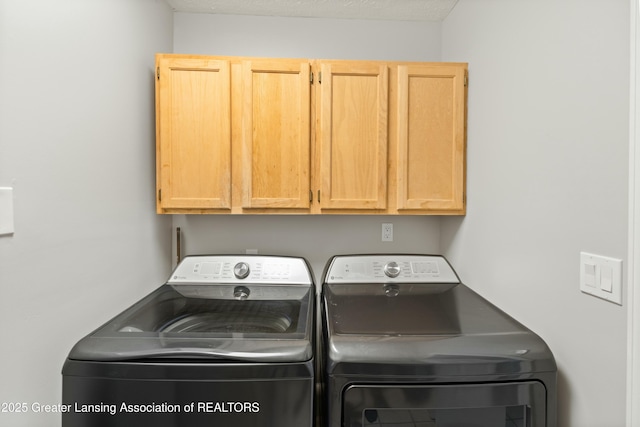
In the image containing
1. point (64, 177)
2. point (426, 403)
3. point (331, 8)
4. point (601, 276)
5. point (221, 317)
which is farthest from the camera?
point (331, 8)

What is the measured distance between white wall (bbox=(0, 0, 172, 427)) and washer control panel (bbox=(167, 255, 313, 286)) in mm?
230

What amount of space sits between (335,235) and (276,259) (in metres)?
0.46

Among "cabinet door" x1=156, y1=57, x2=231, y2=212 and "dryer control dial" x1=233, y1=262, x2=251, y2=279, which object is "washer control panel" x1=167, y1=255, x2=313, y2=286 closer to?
"dryer control dial" x1=233, y1=262, x2=251, y2=279

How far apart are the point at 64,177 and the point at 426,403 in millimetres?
1354

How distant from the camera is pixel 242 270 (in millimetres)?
1737

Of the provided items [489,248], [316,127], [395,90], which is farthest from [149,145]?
[489,248]

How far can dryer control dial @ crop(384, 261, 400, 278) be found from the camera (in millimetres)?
1751

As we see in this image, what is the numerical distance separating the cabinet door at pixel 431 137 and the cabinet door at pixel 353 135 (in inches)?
4.0

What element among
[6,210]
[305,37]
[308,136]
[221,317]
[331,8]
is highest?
[331,8]

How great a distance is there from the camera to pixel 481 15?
1.59 metres

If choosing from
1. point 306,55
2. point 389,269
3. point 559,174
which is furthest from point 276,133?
point 559,174

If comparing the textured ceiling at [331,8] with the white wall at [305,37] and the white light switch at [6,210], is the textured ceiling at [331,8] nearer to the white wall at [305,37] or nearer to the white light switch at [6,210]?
the white wall at [305,37]

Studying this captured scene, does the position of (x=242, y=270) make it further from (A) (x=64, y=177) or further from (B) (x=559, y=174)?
(B) (x=559, y=174)

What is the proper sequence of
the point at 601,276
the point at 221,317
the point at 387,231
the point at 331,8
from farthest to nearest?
the point at 387,231 < the point at 331,8 < the point at 221,317 < the point at 601,276
